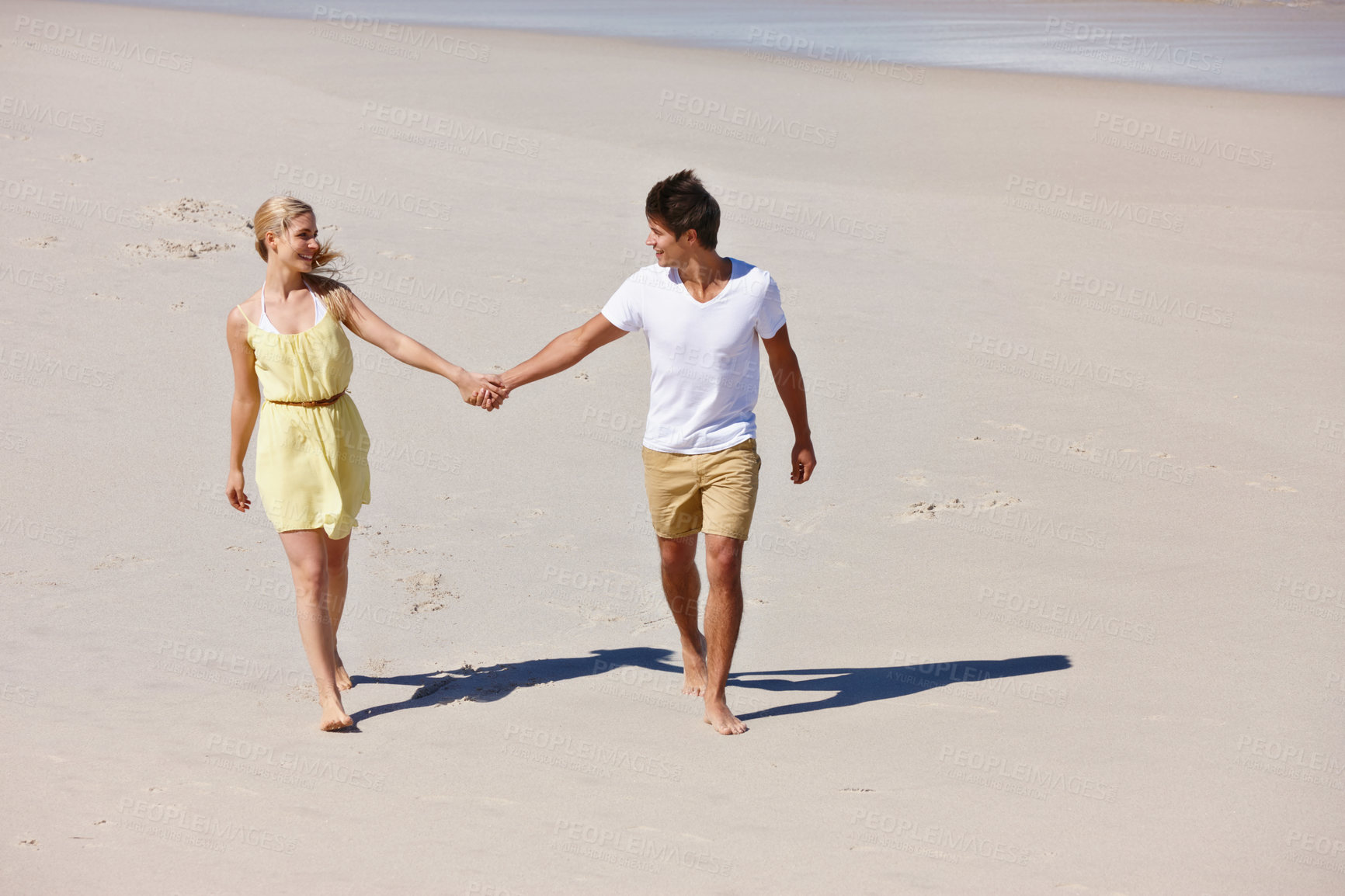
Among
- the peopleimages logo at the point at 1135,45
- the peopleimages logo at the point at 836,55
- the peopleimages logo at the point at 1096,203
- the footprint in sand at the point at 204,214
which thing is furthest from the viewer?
the peopleimages logo at the point at 1135,45

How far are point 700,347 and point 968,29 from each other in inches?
969

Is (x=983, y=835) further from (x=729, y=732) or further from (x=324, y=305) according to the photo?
(x=324, y=305)

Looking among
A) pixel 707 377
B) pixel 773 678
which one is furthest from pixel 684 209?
pixel 773 678

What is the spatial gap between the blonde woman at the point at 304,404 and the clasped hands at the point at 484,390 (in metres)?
0.57

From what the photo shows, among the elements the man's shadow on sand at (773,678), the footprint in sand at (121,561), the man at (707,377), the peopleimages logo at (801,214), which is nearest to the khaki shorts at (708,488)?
the man at (707,377)

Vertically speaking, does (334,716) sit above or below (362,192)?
below

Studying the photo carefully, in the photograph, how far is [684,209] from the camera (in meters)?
4.33

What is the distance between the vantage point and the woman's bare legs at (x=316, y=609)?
14.7ft

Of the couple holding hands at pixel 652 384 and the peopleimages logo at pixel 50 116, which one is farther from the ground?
the peopleimages logo at pixel 50 116

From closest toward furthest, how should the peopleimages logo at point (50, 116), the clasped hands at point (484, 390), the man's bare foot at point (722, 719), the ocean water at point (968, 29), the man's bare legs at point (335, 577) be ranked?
the man's bare foot at point (722, 719)
the man's bare legs at point (335, 577)
the clasped hands at point (484, 390)
the peopleimages logo at point (50, 116)
the ocean water at point (968, 29)

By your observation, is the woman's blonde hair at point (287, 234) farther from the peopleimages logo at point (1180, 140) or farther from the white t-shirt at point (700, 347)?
the peopleimages logo at point (1180, 140)

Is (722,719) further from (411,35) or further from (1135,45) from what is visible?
(1135,45)

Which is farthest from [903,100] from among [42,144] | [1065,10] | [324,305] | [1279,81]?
[1065,10]

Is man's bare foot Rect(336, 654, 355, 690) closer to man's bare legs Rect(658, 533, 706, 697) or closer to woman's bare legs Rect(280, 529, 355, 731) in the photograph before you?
woman's bare legs Rect(280, 529, 355, 731)
